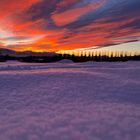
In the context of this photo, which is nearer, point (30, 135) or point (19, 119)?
point (30, 135)

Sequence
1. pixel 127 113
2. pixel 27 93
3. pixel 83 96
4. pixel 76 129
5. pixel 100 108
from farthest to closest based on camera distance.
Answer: pixel 27 93, pixel 83 96, pixel 100 108, pixel 127 113, pixel 76 129

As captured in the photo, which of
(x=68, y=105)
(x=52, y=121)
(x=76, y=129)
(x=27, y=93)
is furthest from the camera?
(x=27, y=93)

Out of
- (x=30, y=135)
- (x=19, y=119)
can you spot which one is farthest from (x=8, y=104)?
(x=30, y=135)

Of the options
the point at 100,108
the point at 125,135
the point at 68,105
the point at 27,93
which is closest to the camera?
the point at 125,135

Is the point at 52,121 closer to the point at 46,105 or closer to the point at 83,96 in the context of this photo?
the point at 46,105

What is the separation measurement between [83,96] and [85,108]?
123 centimetres

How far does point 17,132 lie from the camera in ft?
10.6

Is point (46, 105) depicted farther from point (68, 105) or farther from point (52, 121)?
point (52, 121)

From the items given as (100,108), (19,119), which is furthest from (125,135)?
(19,119)

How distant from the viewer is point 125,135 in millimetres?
3119

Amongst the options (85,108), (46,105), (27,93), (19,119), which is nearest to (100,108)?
(85,108)

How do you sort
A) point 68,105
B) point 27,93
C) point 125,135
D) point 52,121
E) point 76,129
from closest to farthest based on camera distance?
point 125,135
point 76,129
point 52,121
point 68,105
point 27,93

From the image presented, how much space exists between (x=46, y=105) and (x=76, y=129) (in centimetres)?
159

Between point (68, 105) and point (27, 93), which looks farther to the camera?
point (27, 93)
